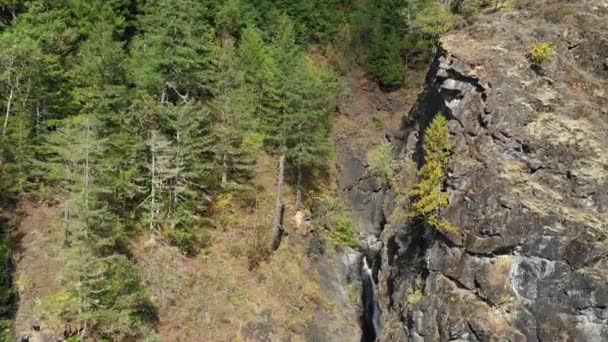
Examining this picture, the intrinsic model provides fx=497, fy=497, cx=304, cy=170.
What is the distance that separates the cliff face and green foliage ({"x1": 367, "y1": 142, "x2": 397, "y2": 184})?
7.26 m

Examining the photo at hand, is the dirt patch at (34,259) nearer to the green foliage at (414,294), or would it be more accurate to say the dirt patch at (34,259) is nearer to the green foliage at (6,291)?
the green foliage at (6,291)

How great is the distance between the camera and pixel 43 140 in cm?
2980

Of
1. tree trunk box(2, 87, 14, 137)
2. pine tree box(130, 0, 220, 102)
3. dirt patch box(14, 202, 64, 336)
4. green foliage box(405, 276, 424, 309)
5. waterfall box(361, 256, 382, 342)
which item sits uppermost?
pine tree box(130, 0, 220, 102)

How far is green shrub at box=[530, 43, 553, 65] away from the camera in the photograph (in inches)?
1069

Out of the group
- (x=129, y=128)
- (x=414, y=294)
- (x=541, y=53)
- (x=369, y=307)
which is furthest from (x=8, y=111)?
(x=541, y=53)

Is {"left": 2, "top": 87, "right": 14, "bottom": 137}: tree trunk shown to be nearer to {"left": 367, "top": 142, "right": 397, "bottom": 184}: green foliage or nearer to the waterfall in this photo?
the waterfall

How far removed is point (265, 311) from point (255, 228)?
5.96 metres

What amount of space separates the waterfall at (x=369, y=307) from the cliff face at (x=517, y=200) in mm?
2895

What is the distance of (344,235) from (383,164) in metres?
6.25

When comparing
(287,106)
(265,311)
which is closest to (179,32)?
(287,106)

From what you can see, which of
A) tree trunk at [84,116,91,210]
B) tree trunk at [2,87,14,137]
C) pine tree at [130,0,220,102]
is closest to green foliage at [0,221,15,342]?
tree trunk at [84,116,91,210]

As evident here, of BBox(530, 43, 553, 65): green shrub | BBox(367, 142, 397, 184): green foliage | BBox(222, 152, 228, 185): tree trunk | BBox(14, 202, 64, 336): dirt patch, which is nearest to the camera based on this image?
BBox(14, 202, 64, 336): dirt patch

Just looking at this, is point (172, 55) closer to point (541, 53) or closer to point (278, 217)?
point (278, 217)

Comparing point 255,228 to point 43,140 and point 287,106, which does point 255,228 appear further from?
point 43,140
